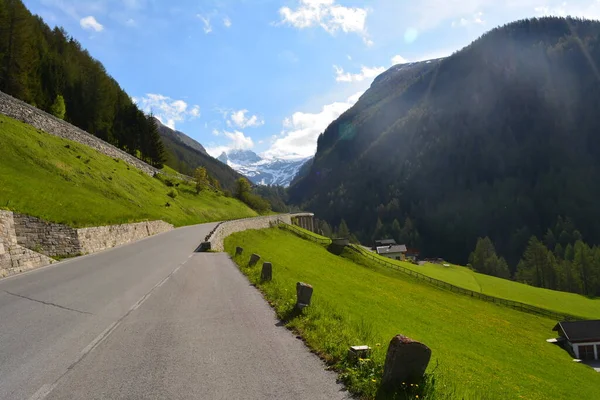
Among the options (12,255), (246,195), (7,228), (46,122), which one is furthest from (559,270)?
(46,122)

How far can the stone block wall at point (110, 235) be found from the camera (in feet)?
85.3

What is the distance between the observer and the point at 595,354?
4278 centimetres

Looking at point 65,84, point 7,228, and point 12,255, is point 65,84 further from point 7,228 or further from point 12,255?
point 12,255

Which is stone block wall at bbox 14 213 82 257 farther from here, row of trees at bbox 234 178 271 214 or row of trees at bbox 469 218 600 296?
row of trees at bbox 469 218 600 296

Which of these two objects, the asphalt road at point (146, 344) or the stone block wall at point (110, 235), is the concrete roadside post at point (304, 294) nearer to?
the asphalt road at point (146, 344)

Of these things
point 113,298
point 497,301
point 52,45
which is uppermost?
point 52,45

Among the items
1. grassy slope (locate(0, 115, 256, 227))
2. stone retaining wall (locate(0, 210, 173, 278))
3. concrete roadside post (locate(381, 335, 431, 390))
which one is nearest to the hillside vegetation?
grassy slope (locate(0, 115, 256, 227))

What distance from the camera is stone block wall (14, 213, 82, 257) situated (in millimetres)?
21859

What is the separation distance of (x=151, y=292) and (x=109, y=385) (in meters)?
8.75

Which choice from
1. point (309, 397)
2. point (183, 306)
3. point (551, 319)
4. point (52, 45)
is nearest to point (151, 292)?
point (183, 306)

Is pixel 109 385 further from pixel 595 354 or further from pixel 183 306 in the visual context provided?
pixel 595 354

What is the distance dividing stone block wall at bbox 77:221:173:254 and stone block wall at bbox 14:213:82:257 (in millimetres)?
653

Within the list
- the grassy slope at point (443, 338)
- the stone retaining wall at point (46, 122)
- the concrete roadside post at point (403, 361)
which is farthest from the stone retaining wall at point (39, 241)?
the stone retaining wall at point (46, 122)

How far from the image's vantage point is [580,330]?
137 feet
